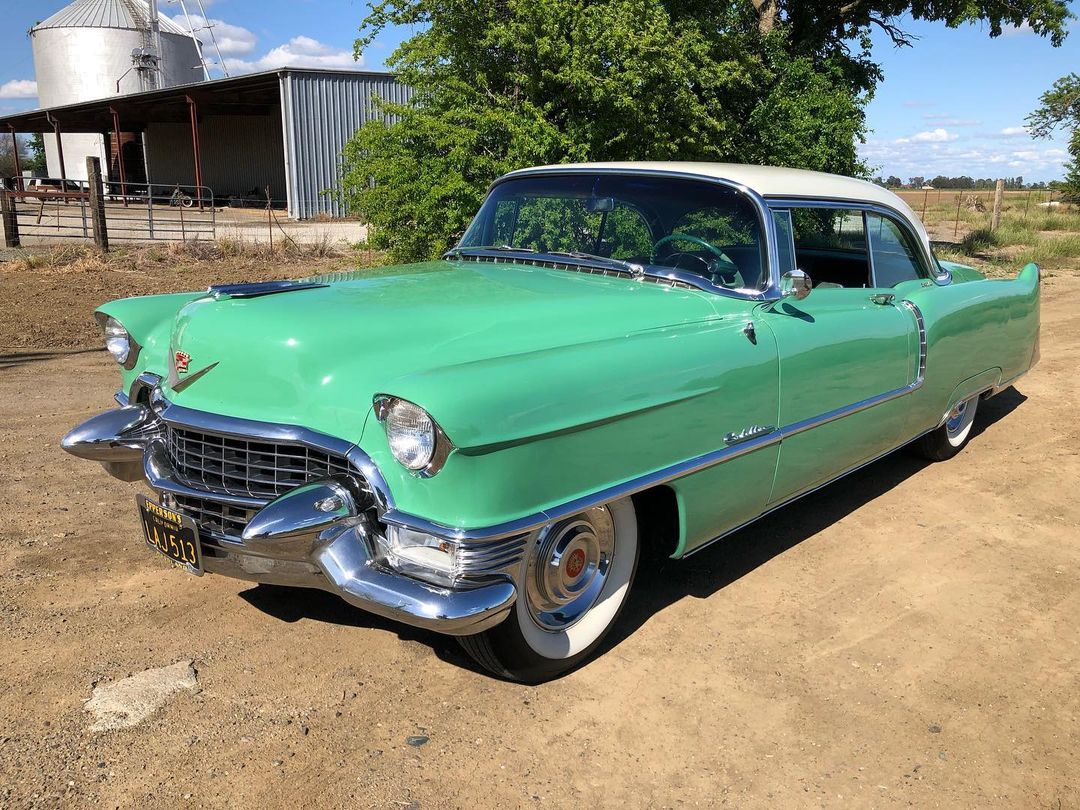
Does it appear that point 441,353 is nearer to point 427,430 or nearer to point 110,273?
point 427,430

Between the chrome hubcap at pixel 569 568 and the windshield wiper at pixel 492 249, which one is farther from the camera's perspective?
the windshield wiper at pixel 492 249

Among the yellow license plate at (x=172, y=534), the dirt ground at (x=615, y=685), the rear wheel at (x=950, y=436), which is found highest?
the yellow license plate at (x=172, y=534)

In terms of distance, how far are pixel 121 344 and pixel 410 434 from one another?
1852 millimetres

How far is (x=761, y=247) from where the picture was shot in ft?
11.9

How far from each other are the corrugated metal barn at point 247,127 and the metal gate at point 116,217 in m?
1.45

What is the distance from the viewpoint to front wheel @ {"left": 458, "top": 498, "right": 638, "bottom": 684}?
2789 millimetres

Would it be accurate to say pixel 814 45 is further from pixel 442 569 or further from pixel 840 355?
pixel 442 569

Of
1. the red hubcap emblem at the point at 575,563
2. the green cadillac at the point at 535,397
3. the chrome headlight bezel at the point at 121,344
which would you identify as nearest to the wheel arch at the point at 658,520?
the green cadillac at the point at 535,397

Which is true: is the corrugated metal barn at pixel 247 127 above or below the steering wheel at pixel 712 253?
above

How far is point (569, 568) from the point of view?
2.94 m

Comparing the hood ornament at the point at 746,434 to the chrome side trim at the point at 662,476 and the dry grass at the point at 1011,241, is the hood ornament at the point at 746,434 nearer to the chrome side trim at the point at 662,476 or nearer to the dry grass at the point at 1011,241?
the chrome side trim at the point at 662,476

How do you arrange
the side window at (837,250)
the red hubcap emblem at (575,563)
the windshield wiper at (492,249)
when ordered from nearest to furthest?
the red hubcap emblem at (575,563), the windshield wiper at (492,249), the side window at (837,250)

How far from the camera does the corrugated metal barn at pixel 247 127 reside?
24.0 metres

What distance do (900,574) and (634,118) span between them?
6962mm
